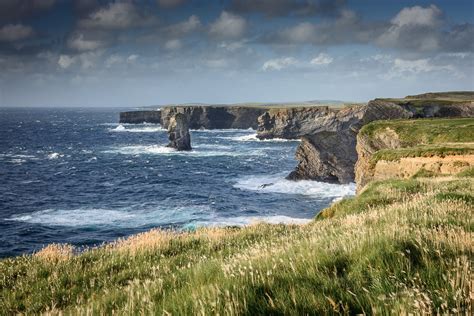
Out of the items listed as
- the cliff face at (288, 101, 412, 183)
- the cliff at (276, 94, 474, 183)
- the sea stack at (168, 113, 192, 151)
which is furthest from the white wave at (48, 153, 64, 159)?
the cliff at (276, 94, 474, 183)

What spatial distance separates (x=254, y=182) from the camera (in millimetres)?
81250

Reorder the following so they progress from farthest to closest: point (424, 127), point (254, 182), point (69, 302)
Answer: point (254, 182) < point (424, 127) < point (69, 302)

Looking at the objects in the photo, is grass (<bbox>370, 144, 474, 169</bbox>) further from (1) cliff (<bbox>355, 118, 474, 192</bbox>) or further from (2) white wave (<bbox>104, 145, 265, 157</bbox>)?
(2) white wave (<bbox>104, 145, 265, 157</bbox>)

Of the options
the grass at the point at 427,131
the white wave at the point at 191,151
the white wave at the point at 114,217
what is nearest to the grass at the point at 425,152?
the grass at the point at 427,131

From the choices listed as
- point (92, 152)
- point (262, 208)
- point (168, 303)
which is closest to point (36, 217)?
point (262, 208)

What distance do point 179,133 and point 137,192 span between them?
2372 inches

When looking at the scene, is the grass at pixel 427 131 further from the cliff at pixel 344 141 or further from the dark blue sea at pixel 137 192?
the cliff at pixel 344 141

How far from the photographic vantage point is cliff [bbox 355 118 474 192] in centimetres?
3884

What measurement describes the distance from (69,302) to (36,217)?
53877mm

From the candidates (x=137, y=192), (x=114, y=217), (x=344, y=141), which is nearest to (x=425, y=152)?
(x=114, y=217)

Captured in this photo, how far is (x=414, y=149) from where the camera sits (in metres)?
43.7

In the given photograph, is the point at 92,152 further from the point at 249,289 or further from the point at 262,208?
the point at 249,289

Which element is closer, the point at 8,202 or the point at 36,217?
the point at 36,217

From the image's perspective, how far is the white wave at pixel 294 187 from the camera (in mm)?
72125
